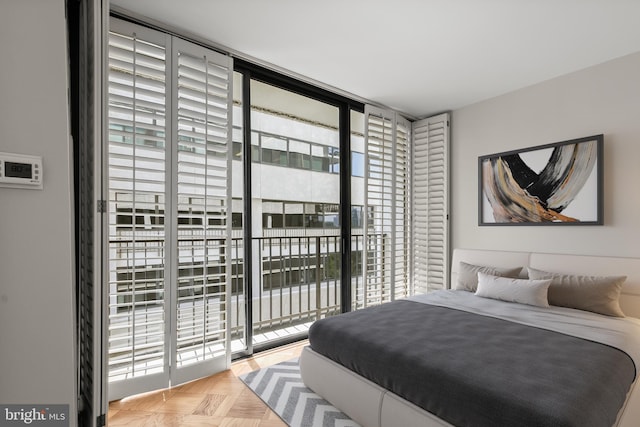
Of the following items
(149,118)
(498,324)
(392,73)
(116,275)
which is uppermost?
(392,73)

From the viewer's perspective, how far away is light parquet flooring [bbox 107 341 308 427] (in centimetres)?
193

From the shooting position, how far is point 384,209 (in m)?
3.71

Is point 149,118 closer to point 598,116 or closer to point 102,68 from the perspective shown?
point 102,68

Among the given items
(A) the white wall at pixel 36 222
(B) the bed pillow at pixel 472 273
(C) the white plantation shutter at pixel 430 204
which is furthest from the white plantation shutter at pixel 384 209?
(A) the white wall at pixel 36 222

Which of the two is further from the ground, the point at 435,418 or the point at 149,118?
the point at 149,118

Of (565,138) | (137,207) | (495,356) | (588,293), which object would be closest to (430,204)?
(565,138)

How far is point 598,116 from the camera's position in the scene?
278 centimetres

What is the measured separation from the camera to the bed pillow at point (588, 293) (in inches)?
93.7

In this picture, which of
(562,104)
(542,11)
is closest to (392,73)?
(542,11)

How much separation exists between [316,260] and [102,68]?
291cm

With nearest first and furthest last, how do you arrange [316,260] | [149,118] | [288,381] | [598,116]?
[149,118], [288,381], [598,116], [316,260]

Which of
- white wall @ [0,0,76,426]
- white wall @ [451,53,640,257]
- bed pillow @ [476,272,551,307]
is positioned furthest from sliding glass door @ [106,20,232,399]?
white wall @ [451,53,640,257]

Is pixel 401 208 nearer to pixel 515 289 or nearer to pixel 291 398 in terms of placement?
pixel 515 289

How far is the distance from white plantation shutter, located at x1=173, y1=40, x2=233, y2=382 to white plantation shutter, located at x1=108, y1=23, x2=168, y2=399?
0.12 metres
